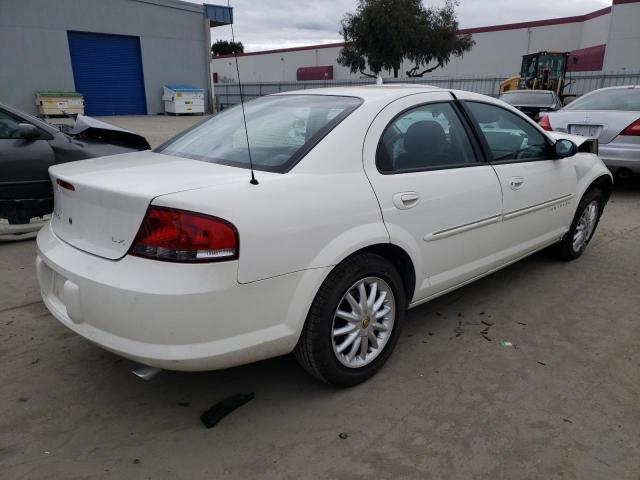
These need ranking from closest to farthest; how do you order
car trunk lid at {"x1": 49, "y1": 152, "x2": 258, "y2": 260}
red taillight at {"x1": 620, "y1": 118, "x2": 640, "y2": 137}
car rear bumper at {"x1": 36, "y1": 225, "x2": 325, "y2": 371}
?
car rear bumper at {"x1": 36, "y1": 225, "x2": 325, "y2": 371} < car trunk lid at {"x1": 49, "y1": 152, "x2": 258, "y2": 260} < red taillight at {"x1": 620, "y1": 118, "x2": 640, "y2": 137}

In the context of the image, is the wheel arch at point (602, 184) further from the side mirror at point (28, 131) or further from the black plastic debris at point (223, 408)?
the side mirror at point (28, 131)

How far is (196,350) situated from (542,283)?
9.99ft

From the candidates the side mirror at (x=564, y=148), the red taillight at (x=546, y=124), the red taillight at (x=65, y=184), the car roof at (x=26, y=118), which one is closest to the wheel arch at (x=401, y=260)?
the red taillight at (x=65, y=184)

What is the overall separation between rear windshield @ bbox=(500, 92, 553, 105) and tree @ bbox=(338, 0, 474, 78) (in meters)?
18.9

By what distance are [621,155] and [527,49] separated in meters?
35.2

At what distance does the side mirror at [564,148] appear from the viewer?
147 inches

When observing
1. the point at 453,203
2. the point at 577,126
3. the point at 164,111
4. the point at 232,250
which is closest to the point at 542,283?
the point at 453,203

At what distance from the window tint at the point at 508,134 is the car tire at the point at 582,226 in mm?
847

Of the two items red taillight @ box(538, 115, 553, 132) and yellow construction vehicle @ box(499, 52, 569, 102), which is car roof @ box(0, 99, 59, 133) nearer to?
red taillight @ box(538, 115, 553, 132)

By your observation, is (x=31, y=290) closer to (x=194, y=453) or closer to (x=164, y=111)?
(x=194, y=453)

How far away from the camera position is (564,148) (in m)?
3.75

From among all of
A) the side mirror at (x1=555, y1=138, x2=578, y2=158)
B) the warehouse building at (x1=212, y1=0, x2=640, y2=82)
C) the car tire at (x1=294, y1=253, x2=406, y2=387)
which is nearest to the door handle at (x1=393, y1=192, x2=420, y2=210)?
the car tire at (x1=294, y1=253, x2=406, y2=387)

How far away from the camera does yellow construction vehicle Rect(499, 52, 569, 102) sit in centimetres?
1866

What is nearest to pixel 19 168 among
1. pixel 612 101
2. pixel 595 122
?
pixel 595 122
